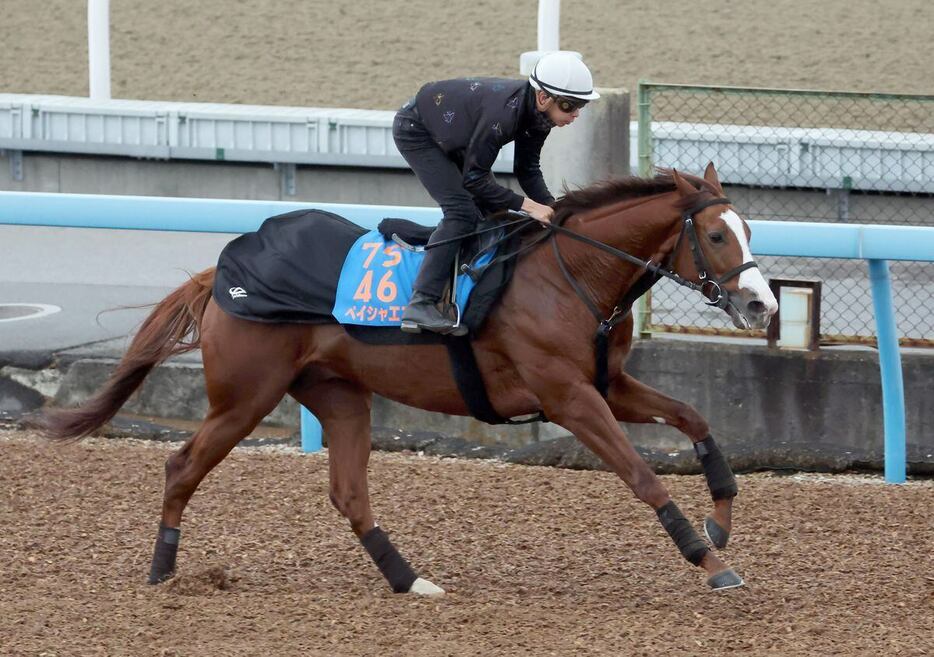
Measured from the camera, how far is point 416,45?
19156 millimetres

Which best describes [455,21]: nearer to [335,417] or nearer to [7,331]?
[7,331]

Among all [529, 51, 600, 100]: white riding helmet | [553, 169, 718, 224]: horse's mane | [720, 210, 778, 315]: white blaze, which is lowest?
[720, 210, 778, 315]: white blaze

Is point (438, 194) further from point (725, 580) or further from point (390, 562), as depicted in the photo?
point (725, 580)

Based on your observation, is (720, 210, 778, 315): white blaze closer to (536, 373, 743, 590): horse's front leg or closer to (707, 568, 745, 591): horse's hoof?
(536, 373, 743, 590): horse's front leg

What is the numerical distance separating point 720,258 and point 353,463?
62.3 inches

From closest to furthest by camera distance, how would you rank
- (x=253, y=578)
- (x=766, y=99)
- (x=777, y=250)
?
(x=253, y=578), (x=777, y=250), (x=766, y=99)

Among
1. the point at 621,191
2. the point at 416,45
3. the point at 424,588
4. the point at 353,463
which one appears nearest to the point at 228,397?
the point at 353,463

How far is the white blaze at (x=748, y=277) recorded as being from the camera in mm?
4699

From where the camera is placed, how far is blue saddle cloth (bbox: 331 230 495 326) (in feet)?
17.2

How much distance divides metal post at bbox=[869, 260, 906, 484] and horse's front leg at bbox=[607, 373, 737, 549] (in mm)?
1597

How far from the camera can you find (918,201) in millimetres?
10922

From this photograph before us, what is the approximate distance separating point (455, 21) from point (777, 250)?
46.2ft

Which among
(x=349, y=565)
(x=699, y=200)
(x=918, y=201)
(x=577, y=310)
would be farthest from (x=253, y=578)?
(x=918, y=201)

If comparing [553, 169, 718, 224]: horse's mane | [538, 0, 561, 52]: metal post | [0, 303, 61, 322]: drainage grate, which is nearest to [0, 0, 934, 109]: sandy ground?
[538, 0, 561, 52]: metal post
